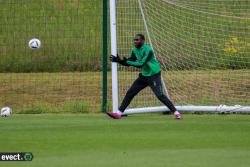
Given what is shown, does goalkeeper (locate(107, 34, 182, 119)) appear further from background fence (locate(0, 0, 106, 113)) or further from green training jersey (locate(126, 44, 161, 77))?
background fence (locate(0, 0, 106, 113))

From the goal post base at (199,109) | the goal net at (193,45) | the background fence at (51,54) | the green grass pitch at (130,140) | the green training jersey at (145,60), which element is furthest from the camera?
the background fence at (51,54)

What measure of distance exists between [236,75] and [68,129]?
18.0 feet

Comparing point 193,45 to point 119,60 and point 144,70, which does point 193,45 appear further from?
point 119,60

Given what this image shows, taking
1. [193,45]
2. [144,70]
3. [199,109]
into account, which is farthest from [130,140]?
[193,45]

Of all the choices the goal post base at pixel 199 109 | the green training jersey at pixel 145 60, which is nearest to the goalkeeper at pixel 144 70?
the green training jersey at pixel 145 60

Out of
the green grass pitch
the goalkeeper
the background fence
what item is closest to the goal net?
the green grass pitch

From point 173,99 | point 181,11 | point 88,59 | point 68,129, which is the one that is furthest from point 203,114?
point 88,59

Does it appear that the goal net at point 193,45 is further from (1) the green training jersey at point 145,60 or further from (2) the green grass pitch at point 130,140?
(1) the green training jersey at point 145,60

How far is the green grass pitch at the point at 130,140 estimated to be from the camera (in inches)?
459

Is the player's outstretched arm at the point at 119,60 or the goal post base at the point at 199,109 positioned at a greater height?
the player's outstretched arm at the point at 119,60

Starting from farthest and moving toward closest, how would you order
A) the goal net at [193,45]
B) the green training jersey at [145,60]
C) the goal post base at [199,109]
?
the goal net at [193,45]
the goal post base at [199,109]
the green training jersey at [145,60]

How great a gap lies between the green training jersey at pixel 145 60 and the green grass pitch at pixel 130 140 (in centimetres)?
100

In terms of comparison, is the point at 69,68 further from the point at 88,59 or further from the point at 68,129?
the point at 68,129

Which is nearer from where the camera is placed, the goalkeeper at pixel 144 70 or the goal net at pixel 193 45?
the goalkeeper at pixel 144 70
